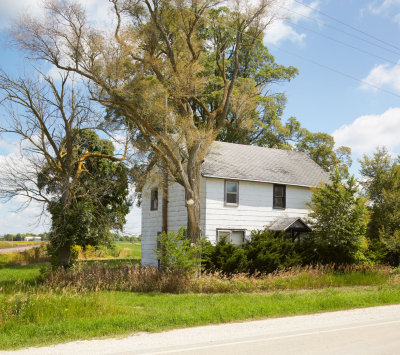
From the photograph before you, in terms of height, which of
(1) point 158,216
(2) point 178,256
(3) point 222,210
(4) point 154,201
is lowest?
(2) point 178,256

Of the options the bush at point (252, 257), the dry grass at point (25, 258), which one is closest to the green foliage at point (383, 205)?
the bush at point (252, 257)

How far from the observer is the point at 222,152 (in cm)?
2616

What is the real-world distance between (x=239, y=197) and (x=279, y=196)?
3.12 metres

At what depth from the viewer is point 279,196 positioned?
2564 centimetres

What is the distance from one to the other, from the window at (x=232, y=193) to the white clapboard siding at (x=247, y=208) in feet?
0.73

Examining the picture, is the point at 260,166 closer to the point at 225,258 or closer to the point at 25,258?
the point at 225,258

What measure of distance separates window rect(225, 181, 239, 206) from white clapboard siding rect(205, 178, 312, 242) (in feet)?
0.73

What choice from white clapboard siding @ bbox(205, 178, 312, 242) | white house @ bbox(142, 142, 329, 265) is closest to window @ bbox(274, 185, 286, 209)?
white house @ bbox(142, 142, 329, 265)

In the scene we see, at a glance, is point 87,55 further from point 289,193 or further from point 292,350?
point 292,350

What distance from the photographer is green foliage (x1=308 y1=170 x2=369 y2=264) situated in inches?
823

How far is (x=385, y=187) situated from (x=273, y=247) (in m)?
9.30

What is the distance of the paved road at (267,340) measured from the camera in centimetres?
811

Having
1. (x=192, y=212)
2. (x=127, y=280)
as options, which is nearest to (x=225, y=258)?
(x=192, y=212)

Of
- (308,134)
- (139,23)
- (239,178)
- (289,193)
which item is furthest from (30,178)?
(308,134)
